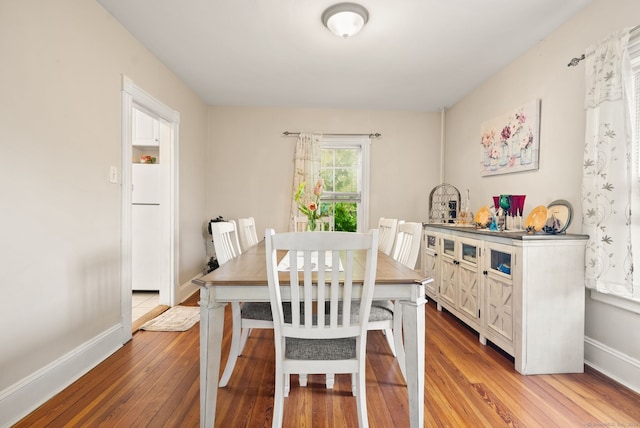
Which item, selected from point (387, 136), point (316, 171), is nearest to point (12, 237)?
point (316, 171)

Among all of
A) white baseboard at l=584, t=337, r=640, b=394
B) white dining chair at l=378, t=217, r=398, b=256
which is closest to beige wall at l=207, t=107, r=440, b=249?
white dining chair at l=378, t=217, r=398, b=256

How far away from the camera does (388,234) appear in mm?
2768

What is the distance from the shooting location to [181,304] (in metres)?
3.54

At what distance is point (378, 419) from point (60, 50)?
109 inches

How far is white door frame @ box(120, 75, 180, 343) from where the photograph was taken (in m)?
2.54

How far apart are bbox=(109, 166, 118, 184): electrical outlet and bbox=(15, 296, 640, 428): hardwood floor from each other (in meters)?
1.29

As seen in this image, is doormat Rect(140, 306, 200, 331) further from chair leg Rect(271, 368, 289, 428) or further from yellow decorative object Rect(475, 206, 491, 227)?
yellow decorative object Rect(475, 206, 491, 227)

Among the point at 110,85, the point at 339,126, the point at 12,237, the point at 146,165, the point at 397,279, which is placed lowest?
the point at 397,279

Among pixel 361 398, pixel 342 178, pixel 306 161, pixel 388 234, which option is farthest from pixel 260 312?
pixel 342 178

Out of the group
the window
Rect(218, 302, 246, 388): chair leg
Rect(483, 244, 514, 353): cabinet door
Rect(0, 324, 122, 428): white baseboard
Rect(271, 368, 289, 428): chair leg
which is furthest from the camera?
the window

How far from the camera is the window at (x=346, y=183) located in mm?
4727

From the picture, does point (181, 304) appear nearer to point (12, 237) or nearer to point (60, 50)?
point (12, 237)

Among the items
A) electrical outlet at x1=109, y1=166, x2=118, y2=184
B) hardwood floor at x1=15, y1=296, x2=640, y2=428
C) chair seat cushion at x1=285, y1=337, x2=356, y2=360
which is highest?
electrical outlet at x1=109, y1=166, x2=118, y2=184

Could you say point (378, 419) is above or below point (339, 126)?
below
